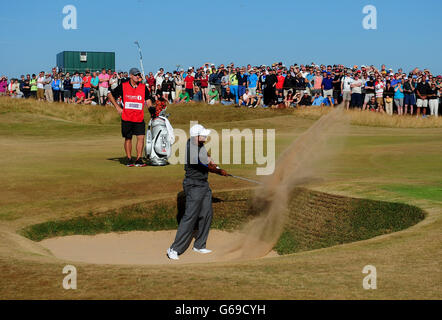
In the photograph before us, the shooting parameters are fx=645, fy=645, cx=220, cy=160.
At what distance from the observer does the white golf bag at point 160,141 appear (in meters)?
18.5

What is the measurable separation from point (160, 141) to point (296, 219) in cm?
635

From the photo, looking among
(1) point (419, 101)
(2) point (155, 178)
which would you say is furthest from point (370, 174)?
(1) point (419, 101)

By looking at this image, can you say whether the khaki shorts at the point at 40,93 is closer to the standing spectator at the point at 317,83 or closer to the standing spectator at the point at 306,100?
the standing spectator at the point at 306,100

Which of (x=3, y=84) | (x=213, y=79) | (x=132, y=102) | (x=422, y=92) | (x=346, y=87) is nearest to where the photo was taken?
(x=132, y=102)

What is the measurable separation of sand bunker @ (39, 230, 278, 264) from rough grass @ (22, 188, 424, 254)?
0.67 ft

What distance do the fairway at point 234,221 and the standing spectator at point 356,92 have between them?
6312mm

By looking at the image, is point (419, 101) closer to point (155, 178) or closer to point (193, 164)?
point (155, 178)

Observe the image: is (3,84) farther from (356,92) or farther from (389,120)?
(389,120)

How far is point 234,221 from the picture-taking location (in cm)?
1383

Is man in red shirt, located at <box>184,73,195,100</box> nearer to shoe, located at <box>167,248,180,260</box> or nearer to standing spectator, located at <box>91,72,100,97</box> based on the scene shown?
standing spectator, located at <box>91,72,100,97</box>

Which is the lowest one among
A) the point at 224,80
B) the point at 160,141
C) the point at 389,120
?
the point at 389,120

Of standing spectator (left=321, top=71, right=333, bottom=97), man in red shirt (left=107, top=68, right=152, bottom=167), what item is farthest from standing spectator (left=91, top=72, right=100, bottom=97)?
man in red shirt (left=107, top=68, right=152, bottom=167)

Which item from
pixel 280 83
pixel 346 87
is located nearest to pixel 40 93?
pixel 280 83
